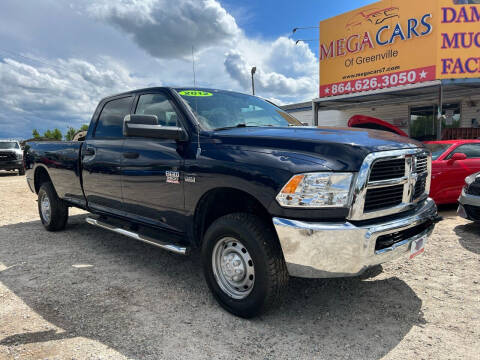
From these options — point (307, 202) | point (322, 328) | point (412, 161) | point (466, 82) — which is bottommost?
point (322, 328)

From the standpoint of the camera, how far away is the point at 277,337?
2.52m

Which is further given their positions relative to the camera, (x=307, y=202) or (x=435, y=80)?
(x=435, y=80)

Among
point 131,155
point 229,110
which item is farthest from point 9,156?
point 229,110

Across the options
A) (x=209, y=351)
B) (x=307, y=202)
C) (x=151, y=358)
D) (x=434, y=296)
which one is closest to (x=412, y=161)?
(x=307, y=202)

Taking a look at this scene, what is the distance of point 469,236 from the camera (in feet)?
16.2

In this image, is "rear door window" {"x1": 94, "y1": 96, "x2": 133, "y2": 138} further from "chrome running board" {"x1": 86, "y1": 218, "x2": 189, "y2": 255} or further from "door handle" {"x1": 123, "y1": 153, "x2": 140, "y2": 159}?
"chrome running board" {"x1": 86, "y1": 218, "x2": 189, "y2": 255}

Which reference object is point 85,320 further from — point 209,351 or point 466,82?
point 466,82

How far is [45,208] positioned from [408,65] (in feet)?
38.4

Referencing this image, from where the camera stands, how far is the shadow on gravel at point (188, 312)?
7.91ft

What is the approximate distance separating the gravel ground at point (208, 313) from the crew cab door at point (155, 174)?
70 cm

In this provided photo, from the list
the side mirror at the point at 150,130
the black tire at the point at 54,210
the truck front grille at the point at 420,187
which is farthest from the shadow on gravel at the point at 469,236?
the black tire at the point at 54,210

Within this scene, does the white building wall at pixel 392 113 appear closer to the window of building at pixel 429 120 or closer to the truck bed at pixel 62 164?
the window of building at pixel 429 120

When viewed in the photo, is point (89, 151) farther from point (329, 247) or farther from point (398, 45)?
point (398, 45)

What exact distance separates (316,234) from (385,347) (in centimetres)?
94
